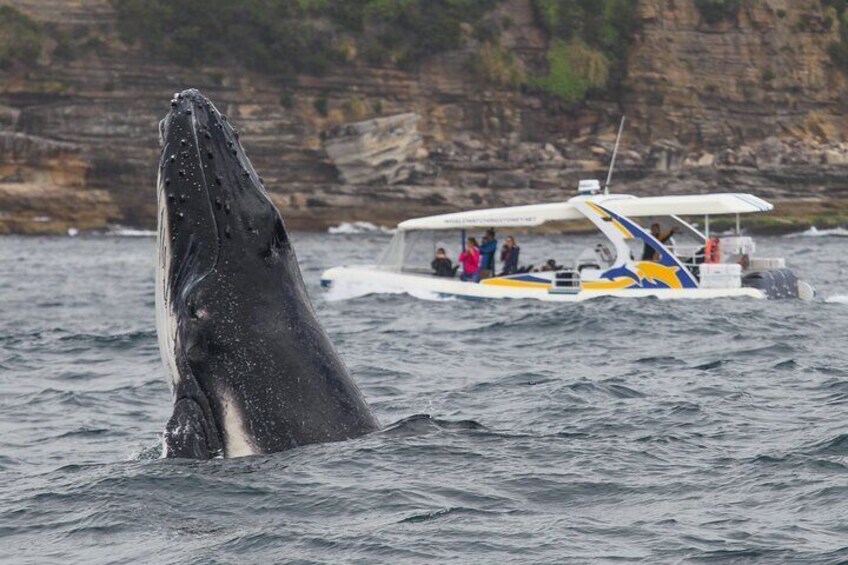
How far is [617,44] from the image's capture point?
8925cm

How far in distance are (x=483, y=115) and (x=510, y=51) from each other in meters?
6.73

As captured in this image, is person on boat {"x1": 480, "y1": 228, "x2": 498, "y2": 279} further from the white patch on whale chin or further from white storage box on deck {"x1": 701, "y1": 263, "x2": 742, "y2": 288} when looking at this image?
the white patch on whale chin

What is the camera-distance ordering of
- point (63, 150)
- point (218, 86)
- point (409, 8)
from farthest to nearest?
1. point (409, 8)
2. point (218, 86)
3. point (63, 150)

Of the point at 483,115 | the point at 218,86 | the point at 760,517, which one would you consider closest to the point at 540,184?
the point at 483,115

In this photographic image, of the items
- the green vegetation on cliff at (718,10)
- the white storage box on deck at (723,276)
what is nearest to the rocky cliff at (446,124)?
the green vegetation on cliff at (718,10)

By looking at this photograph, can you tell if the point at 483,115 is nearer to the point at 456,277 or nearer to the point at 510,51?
the point at 510,51

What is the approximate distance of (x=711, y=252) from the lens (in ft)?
90.5

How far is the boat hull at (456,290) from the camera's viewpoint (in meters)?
26.2

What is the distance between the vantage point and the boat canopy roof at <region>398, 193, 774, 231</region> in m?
27.3

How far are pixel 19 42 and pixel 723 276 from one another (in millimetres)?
63507

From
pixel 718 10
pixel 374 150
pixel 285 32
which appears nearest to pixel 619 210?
pixel 374 150

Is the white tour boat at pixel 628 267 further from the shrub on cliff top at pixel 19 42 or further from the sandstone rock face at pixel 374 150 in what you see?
the shrub on cliff top at pixel 19 42

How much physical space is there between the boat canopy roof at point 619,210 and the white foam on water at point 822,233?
137ft

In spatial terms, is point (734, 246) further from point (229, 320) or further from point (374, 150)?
point (374, 150)
